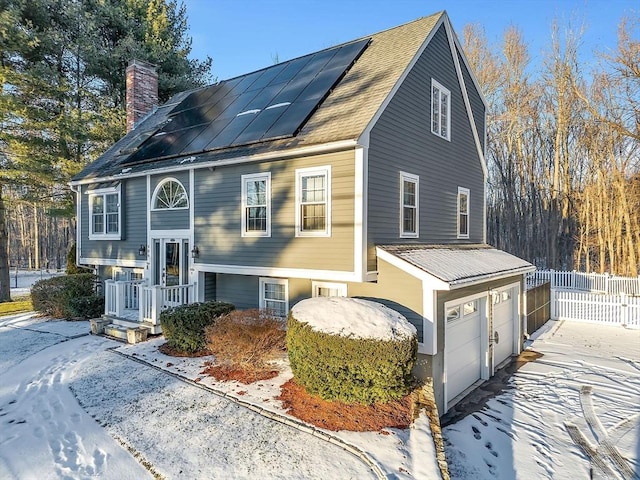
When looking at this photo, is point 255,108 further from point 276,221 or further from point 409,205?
point 409,205

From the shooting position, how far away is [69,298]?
12.4 m

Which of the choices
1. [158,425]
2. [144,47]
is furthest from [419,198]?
[144,47]

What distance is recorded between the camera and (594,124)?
2181 centimetres

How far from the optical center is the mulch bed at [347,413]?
5.39m

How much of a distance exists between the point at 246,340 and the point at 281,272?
2064mm

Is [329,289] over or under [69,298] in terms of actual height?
over

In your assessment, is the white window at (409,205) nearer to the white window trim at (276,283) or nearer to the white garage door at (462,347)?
the white garage door at (462,347)

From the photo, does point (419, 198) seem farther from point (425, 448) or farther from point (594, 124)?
point (594, 124)

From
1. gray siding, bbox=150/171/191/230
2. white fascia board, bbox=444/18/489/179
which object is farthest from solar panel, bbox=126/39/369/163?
white fascia board, bbox=444/18/489/179

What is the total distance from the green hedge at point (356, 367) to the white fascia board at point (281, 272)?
1.78 metres

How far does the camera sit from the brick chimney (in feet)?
50.5

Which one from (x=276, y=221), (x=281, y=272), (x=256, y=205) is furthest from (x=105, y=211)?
(x=281, y=272)

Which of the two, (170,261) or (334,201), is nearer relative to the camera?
(334,201)

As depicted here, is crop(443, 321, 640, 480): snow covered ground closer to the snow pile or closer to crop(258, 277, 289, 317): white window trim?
the snow pile
